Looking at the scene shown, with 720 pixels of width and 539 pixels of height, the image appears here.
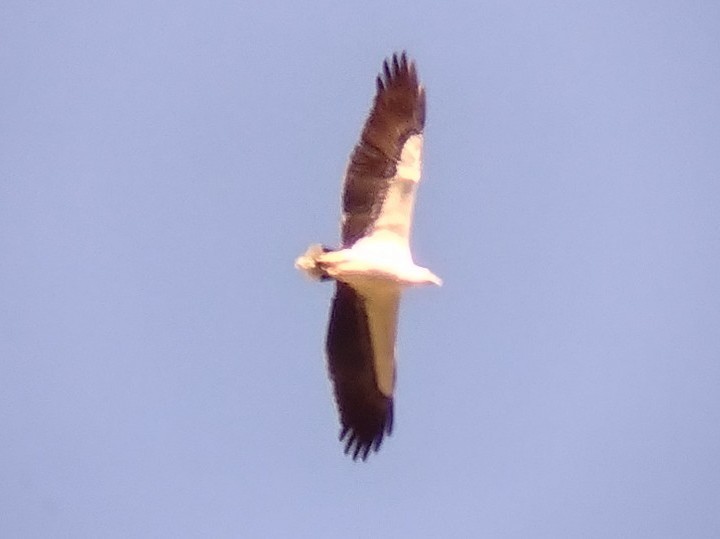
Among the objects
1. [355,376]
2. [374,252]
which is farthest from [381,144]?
[355,376]

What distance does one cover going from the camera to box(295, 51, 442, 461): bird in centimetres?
2072

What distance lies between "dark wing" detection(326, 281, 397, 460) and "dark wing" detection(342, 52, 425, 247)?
2.59 ft

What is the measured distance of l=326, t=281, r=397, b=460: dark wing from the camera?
21.2m

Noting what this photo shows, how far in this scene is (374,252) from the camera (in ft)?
68.7

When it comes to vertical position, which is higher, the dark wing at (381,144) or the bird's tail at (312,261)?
the dark wing at (381,144)

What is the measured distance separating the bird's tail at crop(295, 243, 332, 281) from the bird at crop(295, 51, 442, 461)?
0.01m

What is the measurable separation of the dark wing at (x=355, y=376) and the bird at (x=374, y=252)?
0.01m

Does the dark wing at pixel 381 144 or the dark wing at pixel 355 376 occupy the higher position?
the dark wing at pixel 381 144

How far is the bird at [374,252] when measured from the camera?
68.0ft

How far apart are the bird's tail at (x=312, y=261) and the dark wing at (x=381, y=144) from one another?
400mm

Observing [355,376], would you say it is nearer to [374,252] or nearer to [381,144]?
[374,252]

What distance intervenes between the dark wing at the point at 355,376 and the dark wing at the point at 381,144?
79cm

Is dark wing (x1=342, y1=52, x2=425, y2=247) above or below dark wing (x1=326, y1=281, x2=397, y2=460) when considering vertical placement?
above

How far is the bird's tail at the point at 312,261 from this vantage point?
67.4ft
